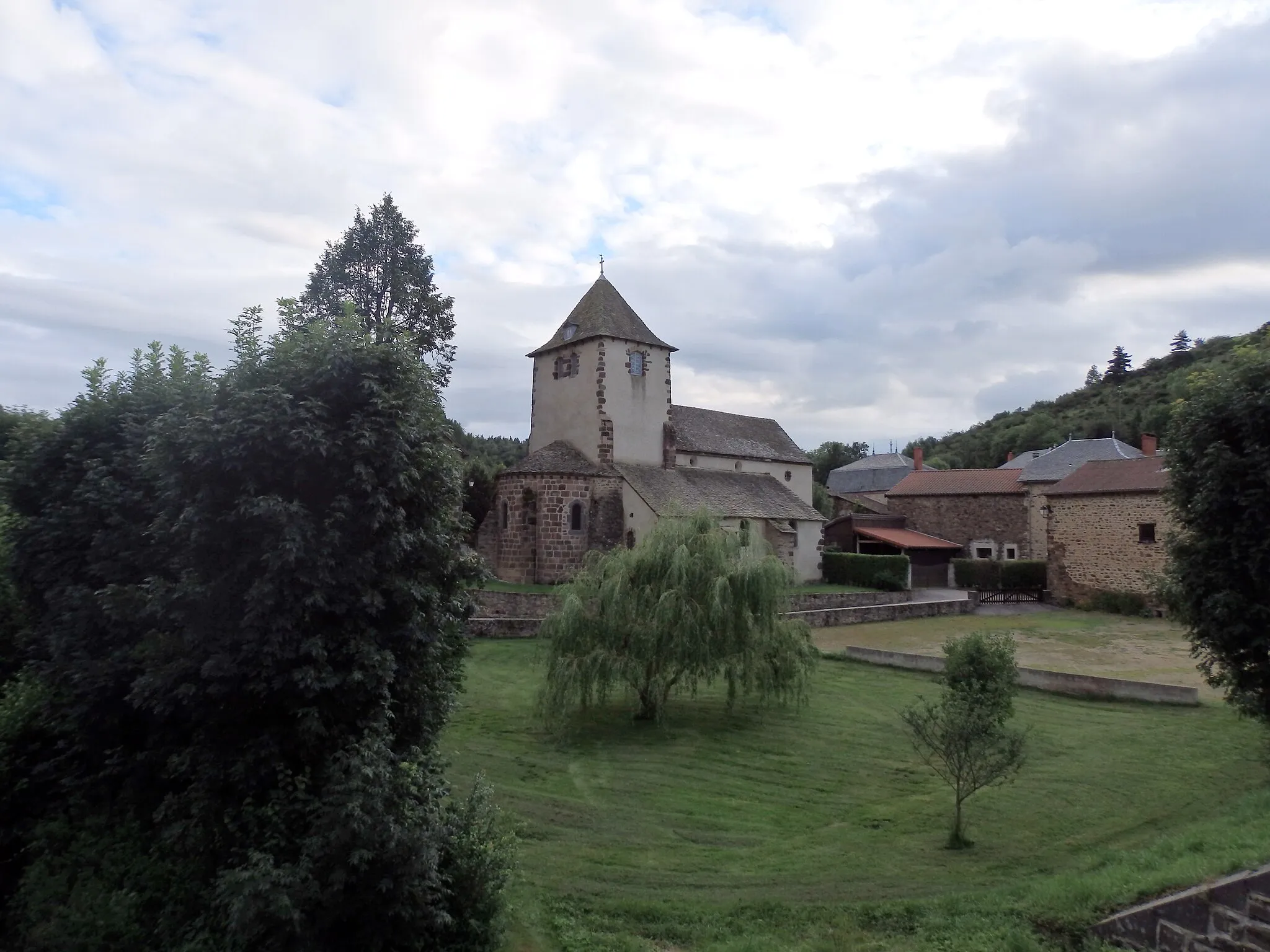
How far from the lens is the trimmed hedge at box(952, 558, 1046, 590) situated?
37562mm

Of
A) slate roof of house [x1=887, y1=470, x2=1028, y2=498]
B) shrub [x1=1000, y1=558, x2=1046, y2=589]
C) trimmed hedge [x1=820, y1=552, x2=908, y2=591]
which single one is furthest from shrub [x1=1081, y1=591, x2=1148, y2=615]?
slate roof of house [x1=887, y1=470, x2=1028, y2=498]

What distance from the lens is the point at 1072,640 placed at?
2561 centimetres

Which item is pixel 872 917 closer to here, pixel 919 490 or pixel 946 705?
pixel 946 705

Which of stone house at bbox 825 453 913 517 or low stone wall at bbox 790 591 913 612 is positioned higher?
stone house at bbox 825 453 913 517

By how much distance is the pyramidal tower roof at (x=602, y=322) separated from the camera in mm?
33562

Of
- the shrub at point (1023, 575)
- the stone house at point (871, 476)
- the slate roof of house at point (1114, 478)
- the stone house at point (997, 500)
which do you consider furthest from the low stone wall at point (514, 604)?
the stone house at point (871, 476)

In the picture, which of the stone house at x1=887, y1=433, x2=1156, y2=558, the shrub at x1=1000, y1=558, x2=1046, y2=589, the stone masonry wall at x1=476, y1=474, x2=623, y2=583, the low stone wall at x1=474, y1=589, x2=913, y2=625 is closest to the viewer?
the low stone wall at x1=474, y1=589, x2=913, y2=625

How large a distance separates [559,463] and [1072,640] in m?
18.2

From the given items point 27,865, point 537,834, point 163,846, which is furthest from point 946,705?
point 27,865

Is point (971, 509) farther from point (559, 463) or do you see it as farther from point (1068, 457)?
point (559, 463)

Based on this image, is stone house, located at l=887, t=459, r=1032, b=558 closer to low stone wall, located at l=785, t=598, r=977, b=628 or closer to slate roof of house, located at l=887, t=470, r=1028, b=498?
slate roof of house, located at l=887, t=470, r=1028, b=498

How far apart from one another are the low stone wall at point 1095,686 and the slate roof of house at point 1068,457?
86.9 feet

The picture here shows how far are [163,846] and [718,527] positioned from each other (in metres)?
11.3

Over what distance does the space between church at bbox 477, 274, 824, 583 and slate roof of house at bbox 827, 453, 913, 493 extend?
109 feet
